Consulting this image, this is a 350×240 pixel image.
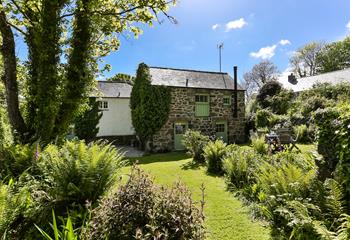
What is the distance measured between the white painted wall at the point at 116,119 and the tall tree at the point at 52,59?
13.9 meters

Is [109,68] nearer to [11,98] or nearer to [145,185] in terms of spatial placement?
[11,98]

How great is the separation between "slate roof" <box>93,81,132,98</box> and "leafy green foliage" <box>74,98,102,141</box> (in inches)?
118

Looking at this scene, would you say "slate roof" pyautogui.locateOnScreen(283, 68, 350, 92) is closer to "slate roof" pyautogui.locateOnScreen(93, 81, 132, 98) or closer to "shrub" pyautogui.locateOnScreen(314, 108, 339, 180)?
"slate roof" pyautogui.locateOnScreen(93, 81, 132, 98)

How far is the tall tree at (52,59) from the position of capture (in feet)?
22.1

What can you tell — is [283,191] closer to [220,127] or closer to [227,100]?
[220,127]

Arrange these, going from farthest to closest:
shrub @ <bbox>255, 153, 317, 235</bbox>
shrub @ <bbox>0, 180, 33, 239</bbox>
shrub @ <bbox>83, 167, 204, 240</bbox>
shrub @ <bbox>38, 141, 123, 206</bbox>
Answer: shrub @ <bbox>255, 153, 317, 235</bbox> < shrub @ <bbox>38, 141, 123, 206</bbox> < shrub @ <bbox>0, 180, 33, 239</bbox> < shrub @ <bbox>83, 167, 204, 240</bbox>

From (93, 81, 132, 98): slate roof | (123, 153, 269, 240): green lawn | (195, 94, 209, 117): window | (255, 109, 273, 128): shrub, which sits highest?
(93, 81, 132, 98): slate roof

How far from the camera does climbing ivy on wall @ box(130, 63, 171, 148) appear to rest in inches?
673

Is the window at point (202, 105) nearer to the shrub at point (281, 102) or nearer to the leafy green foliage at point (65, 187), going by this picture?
the shrub at point (281, 102)

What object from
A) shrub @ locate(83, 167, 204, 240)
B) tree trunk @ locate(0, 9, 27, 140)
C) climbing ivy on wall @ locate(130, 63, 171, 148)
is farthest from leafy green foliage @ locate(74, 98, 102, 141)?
shrub @ locate(83, 167, 204, 240)

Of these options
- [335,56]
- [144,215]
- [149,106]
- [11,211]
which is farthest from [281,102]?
[335,56]

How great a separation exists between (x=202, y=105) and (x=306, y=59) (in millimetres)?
38057

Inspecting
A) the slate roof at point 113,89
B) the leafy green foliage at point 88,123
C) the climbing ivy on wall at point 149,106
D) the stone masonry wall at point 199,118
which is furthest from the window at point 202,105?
the leafy green foliage at point 88,123

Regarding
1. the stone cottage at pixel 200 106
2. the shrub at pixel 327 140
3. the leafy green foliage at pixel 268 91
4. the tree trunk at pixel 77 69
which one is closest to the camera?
the shrub at pixel 327 140
